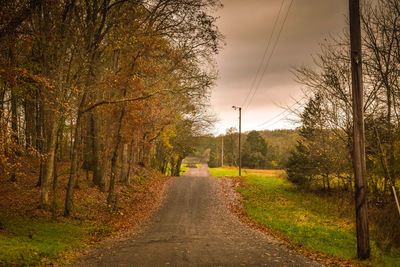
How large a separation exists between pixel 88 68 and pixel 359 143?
10115 mm

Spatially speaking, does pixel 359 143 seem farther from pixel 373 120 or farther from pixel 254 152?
pixel 254 152

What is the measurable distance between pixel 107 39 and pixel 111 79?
1881mm

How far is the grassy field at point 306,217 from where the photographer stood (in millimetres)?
10027

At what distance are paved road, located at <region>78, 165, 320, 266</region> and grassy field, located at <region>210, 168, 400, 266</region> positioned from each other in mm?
1444

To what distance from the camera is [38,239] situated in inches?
340

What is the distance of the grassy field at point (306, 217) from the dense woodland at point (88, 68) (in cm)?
776

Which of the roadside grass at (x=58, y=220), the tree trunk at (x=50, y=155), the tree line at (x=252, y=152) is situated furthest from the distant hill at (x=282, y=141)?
the tree trunk at (x=50, y=155)

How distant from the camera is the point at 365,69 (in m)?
13.0

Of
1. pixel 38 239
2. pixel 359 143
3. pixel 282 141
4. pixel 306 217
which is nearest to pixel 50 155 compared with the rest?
pixel 38 239

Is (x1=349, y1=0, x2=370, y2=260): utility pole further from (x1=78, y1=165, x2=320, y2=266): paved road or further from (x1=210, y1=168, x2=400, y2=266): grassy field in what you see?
(x1=78, y1=165, x2=320, y2=266): paved road

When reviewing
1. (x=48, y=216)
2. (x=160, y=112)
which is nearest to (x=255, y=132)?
(x=160, y=112)

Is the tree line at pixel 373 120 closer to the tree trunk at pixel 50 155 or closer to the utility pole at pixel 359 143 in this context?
the utility pole at pixel 359 143

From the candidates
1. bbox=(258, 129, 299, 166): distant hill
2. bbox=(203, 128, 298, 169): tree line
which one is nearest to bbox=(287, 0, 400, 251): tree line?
bbox=(258, 129, 299, 166): distant hill

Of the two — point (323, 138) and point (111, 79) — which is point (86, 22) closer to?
point (111, 79)
